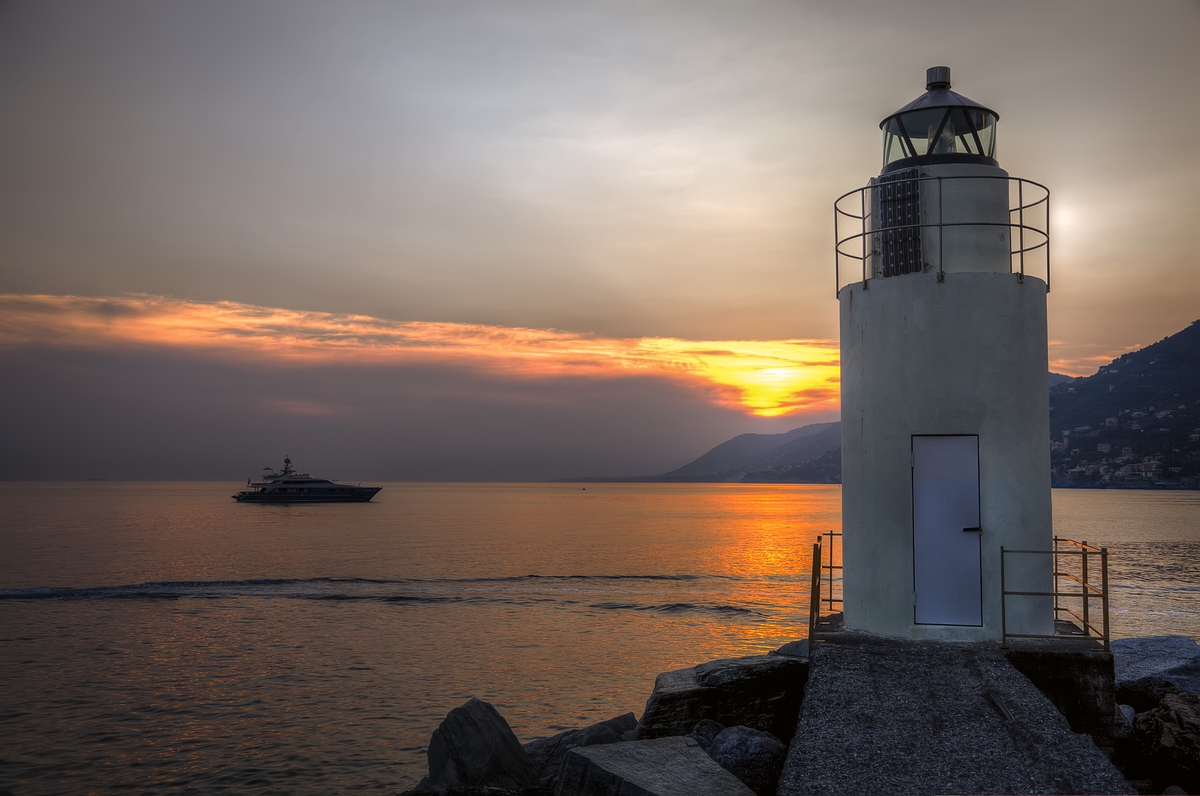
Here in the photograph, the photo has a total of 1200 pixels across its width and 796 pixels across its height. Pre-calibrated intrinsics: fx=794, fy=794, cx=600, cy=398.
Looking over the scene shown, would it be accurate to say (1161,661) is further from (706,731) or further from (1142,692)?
(706,731)

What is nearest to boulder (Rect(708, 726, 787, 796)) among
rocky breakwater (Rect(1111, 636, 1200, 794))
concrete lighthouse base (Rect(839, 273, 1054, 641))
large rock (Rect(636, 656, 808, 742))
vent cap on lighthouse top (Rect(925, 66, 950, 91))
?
large rock (Rect(636, 656, 808, 742))

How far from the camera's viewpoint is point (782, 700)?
8.84 metres

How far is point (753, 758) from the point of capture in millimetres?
7133

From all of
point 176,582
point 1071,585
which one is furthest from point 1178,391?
point 176,582

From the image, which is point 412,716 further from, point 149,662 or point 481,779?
point 149,662

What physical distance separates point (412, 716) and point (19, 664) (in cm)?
1077

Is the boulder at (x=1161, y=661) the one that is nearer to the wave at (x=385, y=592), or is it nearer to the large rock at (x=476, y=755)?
the large rock at (x=476, y=755)

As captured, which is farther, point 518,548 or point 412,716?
point 518,548

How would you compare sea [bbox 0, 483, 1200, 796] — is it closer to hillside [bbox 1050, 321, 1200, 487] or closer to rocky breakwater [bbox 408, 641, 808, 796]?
rocky breakwater [bbox 408, 641, 808, 796]

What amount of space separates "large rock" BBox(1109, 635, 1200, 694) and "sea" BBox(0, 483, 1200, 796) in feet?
25.4

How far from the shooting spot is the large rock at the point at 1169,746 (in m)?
6.92

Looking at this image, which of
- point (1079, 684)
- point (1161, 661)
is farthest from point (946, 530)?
point (1161, 661)

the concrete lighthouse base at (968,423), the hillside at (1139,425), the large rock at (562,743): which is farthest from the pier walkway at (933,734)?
the hillside at (1139,425)

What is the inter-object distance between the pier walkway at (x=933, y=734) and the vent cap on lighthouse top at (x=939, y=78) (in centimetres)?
621
